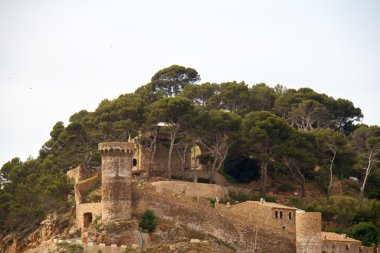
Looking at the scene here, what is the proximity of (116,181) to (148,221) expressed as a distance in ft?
10.1

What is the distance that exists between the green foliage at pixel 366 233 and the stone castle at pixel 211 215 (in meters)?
2.35

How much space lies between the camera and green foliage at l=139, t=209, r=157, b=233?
5228cm

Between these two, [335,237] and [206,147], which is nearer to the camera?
[335,237]

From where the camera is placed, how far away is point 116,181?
52625 millimetres

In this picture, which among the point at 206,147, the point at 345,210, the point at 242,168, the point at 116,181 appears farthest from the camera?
the point at 242,168

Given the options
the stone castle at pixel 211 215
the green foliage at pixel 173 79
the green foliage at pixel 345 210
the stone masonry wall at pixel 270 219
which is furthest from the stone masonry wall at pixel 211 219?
the green foliage at pixel 173 79

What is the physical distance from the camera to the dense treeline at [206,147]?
64438 mm

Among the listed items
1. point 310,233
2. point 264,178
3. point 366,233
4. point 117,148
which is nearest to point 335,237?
point 366,233

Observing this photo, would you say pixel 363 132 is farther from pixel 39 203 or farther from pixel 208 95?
pixel 39 203

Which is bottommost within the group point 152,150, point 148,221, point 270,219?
point 270,219

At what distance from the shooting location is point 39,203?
61.6 m

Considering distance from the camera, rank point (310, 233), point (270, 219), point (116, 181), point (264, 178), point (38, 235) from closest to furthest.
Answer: point (116, 181) → point (310, 233) → point (270, 219) → point (38, 235) → point (264, 178)

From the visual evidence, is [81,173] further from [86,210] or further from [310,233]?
[310,233]

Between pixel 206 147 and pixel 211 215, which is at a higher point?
pixel 206 147
